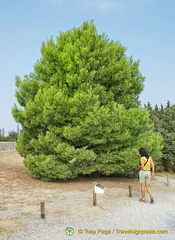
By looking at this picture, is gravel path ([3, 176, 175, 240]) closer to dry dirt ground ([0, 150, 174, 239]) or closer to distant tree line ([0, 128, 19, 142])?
dry dirt ground ([0, 150, 174, 239])

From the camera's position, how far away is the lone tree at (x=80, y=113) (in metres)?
10.2

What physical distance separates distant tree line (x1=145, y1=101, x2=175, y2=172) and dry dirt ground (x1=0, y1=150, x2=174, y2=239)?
14.3 ft

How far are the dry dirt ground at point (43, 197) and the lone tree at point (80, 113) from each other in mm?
691

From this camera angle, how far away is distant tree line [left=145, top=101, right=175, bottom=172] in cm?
1562

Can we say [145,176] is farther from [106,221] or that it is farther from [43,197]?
[43,197]

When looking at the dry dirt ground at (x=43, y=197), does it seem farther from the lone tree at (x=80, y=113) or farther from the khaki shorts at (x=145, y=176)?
the khaki shorts at (x=145, y=176)

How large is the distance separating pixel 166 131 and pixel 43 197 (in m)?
10.6

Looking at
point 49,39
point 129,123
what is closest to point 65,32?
point 49,39

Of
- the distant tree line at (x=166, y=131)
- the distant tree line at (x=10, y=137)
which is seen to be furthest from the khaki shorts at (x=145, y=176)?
the distant tree line at (x=10, y=137)

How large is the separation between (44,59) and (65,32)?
191 cm

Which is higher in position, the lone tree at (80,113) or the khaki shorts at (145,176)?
the lone tree at (80,113)

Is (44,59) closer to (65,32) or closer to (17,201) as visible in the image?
(65,32)

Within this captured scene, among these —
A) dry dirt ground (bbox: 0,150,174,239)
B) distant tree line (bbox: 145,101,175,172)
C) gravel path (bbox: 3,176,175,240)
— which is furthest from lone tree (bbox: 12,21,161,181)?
distant tree line (bbox: 145,101,175,172)

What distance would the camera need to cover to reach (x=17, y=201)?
7766mm
